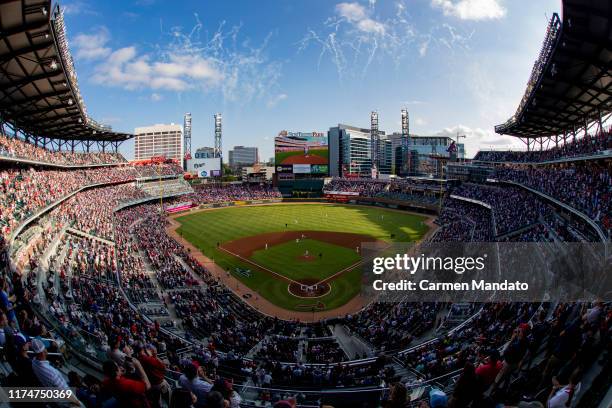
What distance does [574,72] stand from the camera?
2595 centimetres

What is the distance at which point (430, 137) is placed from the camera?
152 metres

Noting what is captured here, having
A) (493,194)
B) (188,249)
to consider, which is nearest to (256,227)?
(188,249)

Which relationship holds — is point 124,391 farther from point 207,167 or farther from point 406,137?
point 406,137

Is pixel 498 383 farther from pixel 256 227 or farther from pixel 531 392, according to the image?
pixel 256 227

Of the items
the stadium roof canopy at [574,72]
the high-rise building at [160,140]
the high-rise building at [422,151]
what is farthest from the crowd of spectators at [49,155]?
the high-rise building at [160,140]

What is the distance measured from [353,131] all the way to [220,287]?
108 m

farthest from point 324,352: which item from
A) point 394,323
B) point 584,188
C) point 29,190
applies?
point 29,190

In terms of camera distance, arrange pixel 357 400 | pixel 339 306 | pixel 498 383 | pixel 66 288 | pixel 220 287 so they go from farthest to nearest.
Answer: pixel 220 287, pixel 339 306, pixel 66 288, pixel 357 400, pixel 498 383

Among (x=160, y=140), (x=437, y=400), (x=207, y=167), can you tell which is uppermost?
(x=160, y=140)

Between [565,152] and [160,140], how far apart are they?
627ft

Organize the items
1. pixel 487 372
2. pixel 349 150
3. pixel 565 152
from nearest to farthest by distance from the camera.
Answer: pixel 487 372 < pixel 565 152 < pixel 349 150

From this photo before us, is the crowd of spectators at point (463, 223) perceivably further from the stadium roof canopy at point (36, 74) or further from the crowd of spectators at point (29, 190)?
the stadium roof canopy at point (36, 74)

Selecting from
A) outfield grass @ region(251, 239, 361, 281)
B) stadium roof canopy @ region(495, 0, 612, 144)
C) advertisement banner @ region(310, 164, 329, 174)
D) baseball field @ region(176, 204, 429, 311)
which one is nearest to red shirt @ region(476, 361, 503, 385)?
baseball field @ region(176, 204, 429, 311)

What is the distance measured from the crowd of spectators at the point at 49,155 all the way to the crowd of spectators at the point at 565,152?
4341 centimetres
